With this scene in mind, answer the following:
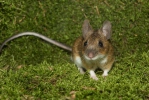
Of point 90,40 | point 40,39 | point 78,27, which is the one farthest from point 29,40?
point 90,40

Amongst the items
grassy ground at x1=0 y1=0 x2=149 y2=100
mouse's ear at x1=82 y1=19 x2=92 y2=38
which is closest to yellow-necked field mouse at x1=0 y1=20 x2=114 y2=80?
mouse's ear at x1=82 y1=19 x2=92 y2=38

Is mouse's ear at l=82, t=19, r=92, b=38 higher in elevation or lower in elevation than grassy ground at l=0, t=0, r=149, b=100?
lower

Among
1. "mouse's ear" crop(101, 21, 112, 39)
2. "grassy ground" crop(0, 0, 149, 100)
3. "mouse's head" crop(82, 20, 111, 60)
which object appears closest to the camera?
"mouse's head" crop(82, 20, 111, 60)

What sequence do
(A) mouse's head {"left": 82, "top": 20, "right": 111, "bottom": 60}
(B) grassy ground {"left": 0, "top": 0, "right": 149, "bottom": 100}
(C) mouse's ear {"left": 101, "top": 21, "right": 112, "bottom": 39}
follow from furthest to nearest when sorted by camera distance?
(B) grassy ground {"left": 0, "top": 0, "right": 149, "bottom": 100} < (C) mouse's ear {"left": 101, "top": 21, "right": 112, "bottom": 39} < (A) mouse's head {"left": 82, "top": 20, "right": 111, "bottom": 60}

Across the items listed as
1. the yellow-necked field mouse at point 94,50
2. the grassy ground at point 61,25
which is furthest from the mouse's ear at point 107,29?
the grassy ground at point 61,25

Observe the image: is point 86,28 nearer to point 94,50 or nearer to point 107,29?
point 107,29

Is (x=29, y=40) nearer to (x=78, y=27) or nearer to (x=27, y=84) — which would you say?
(x=78, y=27)

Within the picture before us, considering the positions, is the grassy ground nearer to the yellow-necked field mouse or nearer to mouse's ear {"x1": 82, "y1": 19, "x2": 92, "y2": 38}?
the yellow-necked field mouse

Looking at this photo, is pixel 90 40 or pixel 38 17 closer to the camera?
pixel 90 40
